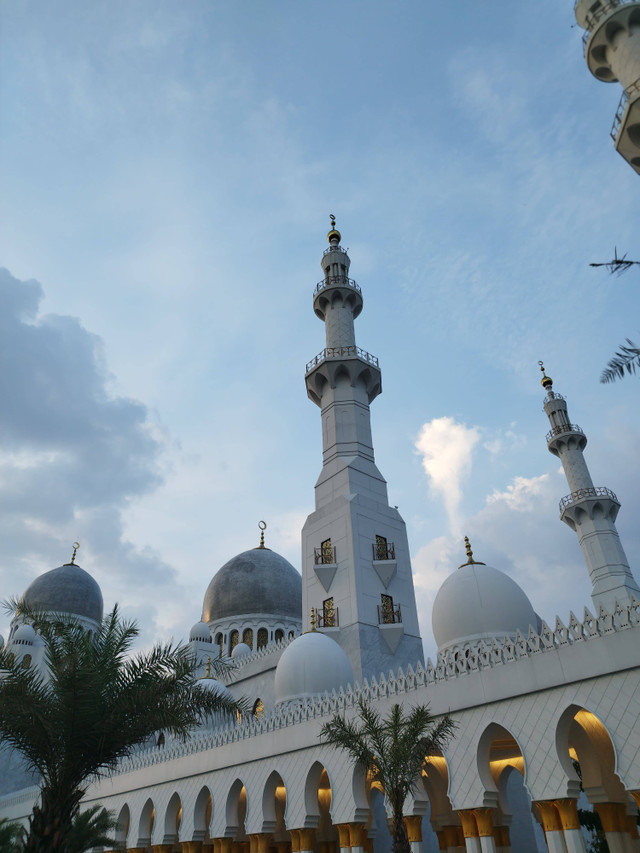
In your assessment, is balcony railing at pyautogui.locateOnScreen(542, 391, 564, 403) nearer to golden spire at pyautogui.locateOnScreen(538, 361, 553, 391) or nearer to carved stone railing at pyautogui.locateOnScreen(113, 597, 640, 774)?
golden spire at pyautogui.locateOnScreen(538, 361, 553, 391)

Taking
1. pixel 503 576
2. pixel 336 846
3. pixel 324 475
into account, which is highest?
pixel 324 475

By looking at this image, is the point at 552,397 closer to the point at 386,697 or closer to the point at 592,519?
the point at 592,519

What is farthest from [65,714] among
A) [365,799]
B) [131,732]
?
[365,799]

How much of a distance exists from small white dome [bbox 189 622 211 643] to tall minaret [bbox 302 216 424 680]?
579 inches

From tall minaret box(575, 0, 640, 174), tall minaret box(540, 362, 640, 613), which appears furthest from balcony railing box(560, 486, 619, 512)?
tall minaret box(575, 0, 640, 174)

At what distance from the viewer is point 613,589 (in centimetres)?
2988

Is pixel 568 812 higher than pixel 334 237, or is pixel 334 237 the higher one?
pixel 334 237

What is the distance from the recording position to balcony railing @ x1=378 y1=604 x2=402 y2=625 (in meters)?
23.0

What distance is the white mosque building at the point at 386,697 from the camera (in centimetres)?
1199

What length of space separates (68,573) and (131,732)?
33824mm

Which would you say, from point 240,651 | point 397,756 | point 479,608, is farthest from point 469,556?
point 240,651

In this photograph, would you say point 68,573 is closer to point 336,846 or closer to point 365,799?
point 336,846

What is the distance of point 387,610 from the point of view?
76.8 feet

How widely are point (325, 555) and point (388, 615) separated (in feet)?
10.7
